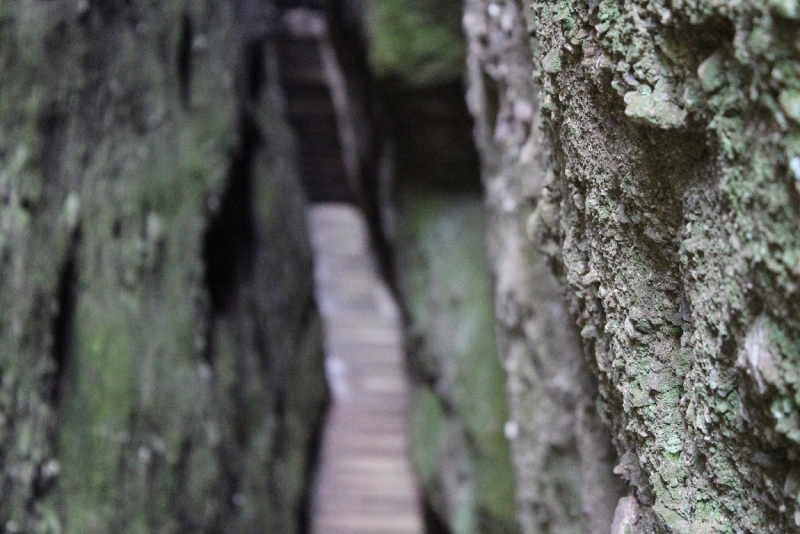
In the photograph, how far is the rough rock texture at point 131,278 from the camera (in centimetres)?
134

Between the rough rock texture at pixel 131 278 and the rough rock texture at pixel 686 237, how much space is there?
0.98 meters

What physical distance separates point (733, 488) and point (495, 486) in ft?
6.31

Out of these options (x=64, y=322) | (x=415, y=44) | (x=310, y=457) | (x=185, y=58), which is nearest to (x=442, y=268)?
(x=415, y=44)

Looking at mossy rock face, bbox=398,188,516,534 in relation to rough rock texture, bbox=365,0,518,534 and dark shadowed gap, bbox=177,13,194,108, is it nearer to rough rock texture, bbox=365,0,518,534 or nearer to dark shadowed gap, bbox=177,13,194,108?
rough rock texture, bbox=365,0,518,534

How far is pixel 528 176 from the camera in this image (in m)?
1.27

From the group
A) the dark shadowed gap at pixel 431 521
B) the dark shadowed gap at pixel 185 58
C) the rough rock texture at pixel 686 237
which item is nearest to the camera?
the rough rock texture at pixel 686 237

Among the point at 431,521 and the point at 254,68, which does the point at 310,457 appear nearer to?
→ the point at 431,521

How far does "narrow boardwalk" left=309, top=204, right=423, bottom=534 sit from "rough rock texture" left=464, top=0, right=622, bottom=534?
1.70 m

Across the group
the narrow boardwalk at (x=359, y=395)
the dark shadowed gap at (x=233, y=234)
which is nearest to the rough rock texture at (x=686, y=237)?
the dark shadowed gap at (x=233, y=234)

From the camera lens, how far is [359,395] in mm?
3936

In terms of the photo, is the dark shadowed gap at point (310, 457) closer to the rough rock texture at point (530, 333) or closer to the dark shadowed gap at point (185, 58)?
the dark shadowed gap at point (185, 58)

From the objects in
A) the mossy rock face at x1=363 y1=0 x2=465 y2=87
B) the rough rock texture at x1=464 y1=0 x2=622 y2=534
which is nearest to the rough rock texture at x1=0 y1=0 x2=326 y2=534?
the mossy rock face at x1=363 y1=0 x2=465 y2=87

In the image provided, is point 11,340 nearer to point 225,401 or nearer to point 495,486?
point 225,401

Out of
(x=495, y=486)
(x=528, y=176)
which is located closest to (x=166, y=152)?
(x=528, y=176)
